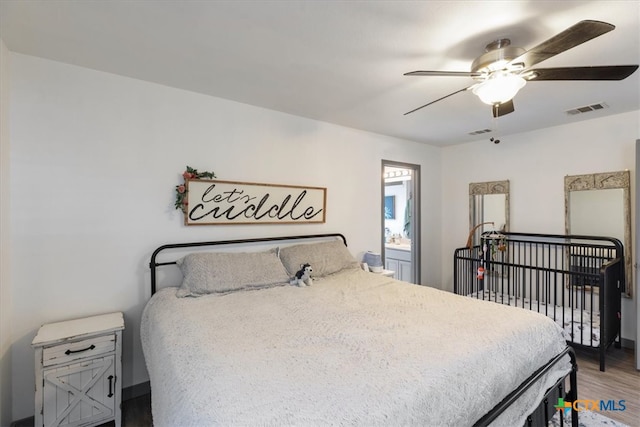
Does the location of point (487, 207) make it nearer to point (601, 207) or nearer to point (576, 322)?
point (601, 207)

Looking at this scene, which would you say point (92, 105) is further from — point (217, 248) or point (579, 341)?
point (579, 341)

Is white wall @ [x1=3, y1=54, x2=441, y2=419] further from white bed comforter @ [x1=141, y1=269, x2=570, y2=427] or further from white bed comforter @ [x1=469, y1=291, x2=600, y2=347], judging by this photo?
white bed comforter @ [x1=469, y1=291, x2=600, y2=347]

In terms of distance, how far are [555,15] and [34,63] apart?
3.19 metres

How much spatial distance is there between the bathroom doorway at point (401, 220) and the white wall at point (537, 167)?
0.63 metres

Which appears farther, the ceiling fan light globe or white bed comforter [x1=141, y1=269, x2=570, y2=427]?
the ceiling fan light globe

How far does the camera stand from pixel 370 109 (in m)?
2.98

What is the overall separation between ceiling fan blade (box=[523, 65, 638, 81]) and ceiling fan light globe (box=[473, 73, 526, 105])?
0.23 ft

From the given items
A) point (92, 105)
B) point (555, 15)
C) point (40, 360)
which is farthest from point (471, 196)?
point (40, 360)

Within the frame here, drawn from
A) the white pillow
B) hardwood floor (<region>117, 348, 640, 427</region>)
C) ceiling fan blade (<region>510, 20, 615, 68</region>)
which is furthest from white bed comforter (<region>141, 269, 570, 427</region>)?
ceiling fan blade (<region>510, 20, 615, 68</region>)

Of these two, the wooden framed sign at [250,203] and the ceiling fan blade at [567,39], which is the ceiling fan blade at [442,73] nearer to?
the ceiling fan blade at [567,39]

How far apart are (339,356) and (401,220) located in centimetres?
455

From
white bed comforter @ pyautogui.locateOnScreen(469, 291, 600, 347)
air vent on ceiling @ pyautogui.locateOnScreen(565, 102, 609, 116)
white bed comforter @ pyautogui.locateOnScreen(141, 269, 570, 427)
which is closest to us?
white bed comforter @ pyautogui.locateOnScreen(141, 269, 570, 427)

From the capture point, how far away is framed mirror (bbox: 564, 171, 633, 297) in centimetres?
304

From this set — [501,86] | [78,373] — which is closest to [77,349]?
[78,373]
